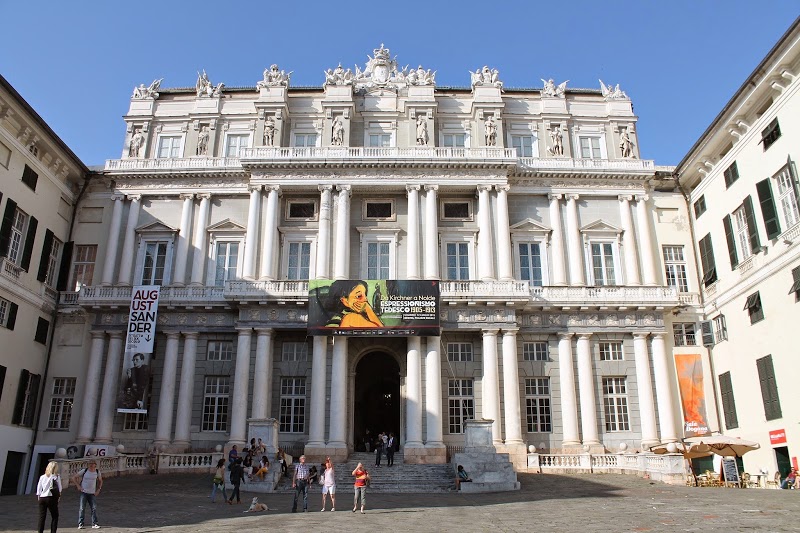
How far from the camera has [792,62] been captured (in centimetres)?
2800

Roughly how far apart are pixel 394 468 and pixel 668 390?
15.1 metres

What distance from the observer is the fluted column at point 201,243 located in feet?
123

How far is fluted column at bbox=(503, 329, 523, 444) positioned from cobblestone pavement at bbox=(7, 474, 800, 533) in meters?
6.00

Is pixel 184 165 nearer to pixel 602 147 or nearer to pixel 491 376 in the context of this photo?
pixel 491 376

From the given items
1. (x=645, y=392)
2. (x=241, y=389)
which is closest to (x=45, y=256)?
(x=241, y=389)

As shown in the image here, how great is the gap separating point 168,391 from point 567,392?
20.7m

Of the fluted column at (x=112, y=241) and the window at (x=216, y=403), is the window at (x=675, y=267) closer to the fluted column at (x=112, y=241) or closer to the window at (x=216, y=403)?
the window at (x=216, y=403)

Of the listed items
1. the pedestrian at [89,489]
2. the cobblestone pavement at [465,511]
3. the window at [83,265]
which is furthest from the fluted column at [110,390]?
the pedestrian at [89,489]

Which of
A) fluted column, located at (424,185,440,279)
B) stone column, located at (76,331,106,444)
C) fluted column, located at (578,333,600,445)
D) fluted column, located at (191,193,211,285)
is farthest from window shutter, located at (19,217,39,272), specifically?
fluted column, located at (578,333,600,445)

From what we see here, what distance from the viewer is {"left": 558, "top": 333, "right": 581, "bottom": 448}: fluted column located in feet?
113

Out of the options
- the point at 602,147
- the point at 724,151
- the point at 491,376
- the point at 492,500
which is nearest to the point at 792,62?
the point at 724,151

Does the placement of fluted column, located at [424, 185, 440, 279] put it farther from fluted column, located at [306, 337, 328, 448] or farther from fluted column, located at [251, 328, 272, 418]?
fluted column, located at [251, 328, 272, 418]

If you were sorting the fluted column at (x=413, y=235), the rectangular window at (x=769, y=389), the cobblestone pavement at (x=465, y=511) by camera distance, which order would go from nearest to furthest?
the cobblestone pavement at (x=465, y=511) → the rectangular window at (x=769, y=389) → the fluted column at (x=413, y=235)

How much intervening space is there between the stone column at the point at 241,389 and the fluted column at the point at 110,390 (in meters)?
6.33
